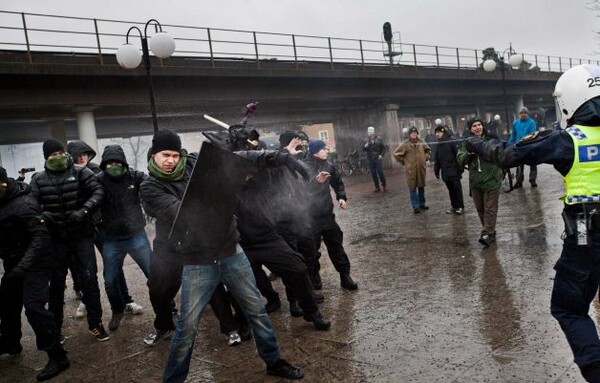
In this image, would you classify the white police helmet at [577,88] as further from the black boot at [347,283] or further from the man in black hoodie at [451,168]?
the man in black hoodie at [451,168]

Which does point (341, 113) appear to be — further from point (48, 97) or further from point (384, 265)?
point (384, 265)

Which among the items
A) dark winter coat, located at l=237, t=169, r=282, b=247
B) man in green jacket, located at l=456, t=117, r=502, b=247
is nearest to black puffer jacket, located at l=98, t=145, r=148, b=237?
dark winter coat, located at l=237, t=169, r=282, b=247

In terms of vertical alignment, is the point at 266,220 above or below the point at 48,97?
below

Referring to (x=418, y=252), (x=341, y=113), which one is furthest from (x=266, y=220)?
(x=341, y=113)

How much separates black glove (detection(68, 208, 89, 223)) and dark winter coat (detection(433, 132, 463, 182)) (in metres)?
6.90

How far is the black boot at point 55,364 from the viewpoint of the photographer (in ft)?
13.3

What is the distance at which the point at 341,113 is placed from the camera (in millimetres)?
30078

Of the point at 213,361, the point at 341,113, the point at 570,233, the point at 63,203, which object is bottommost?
the point at 213,361

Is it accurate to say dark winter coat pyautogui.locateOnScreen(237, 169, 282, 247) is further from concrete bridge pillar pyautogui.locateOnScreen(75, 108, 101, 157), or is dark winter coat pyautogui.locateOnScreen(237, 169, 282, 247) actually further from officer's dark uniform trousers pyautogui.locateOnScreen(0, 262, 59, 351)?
concrete bridge pillar pyautogui.locateOnScreen(75, 108, 101, 157)

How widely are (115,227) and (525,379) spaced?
3923mm

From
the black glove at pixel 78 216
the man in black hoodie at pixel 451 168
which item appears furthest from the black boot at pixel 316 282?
the man in black hoodie at pixel 451 168

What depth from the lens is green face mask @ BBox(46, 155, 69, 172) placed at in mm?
4734

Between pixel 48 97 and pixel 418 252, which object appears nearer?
pixel 418 252

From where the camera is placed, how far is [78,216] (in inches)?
182
